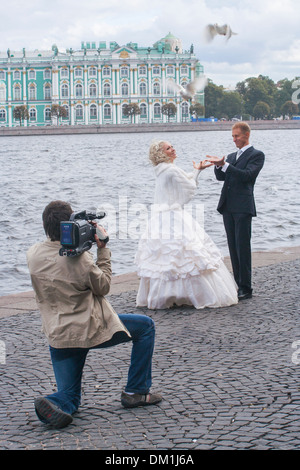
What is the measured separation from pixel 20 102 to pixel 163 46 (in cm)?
2048

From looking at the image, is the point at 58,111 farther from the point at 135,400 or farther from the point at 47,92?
the point at 135,400

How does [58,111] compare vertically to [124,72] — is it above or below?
below

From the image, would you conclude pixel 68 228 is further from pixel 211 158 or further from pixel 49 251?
pixel 211 158

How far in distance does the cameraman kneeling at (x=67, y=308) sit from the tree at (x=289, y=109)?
101882mm

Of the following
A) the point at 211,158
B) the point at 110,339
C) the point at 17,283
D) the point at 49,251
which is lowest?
the point at 17,283

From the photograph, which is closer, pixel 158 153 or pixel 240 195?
pixel 158 153

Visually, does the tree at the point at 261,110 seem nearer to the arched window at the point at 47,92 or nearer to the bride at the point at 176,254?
the arched window at the point at 47,92

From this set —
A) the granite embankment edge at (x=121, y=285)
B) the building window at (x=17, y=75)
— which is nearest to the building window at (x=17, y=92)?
the building window at (x=17, y=75)

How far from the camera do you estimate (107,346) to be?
3.55 metres

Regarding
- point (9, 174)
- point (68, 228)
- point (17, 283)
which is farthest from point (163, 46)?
point (68, 228)

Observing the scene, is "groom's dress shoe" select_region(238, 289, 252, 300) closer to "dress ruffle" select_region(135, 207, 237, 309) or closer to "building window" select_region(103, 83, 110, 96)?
"dress ruffle" select_region(135, 207, 237, 309)

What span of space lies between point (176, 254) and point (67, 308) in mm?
2660

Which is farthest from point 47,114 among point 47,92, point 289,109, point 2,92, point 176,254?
point 176,254
